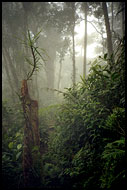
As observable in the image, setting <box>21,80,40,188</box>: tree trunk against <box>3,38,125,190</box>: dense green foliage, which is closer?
<box>3,38,125,190</box>: dense green foliage

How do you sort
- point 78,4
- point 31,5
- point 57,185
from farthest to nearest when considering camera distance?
point 78,4
point 31,5
point 57,185

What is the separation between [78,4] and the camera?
1170cm

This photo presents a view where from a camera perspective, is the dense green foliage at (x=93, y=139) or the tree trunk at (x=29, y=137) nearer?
the dense green foliage at (x=93, y=139)

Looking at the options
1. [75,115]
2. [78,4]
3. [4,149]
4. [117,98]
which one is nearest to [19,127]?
[4,149]

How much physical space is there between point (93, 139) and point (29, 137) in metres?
1.36

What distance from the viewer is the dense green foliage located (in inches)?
58.1

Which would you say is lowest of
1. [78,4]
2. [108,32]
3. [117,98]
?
[117,98]

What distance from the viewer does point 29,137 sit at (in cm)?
258

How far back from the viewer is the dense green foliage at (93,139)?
1477 mm

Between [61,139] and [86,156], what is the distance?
874 mm

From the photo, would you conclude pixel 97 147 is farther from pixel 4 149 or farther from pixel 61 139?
pixel 4 149

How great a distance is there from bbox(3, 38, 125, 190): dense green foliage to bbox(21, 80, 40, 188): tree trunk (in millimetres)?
218

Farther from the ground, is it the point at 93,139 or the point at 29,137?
the point at 93,139

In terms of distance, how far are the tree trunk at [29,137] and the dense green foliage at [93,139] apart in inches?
8.6
